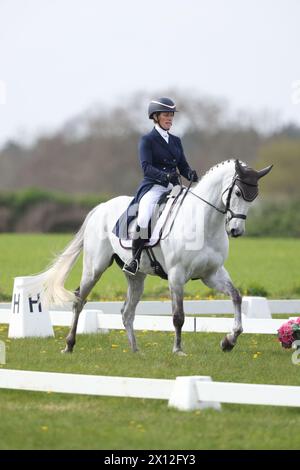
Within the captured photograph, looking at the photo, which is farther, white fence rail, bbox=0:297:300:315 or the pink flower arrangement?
white fence rail, bbox=0:297:300:315

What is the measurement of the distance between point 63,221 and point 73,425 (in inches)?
1554

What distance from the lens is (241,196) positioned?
10.2 m

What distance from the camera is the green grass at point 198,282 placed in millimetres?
18953

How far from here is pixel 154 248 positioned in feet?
35.8

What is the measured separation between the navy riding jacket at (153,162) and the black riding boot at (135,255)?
9.3 inches

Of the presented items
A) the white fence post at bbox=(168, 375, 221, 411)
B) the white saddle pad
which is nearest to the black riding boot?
the white saddle pad

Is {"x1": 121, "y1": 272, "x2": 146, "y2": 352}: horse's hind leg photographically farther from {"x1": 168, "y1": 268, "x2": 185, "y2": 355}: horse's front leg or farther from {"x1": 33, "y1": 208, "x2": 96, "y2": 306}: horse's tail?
{"x1": 168, "y1": 268, "x2": 185, "y2": 355}: horse's front leg

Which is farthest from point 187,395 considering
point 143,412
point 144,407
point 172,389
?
point 144,407

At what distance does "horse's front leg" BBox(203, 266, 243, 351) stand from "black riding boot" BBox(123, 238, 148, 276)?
771mm

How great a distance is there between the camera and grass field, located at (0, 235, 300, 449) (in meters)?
6.69

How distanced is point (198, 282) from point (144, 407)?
15813 mm

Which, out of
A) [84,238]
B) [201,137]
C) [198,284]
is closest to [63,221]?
[201,137]

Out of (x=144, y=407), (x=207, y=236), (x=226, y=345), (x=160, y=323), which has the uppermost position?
(x=207, y=236)

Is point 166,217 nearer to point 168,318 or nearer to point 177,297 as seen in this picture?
point 177,297
